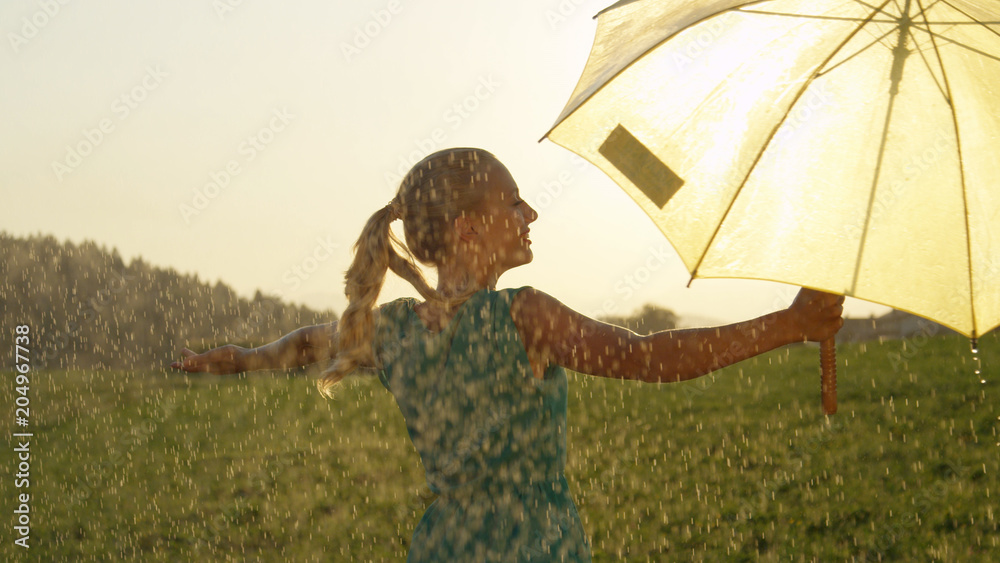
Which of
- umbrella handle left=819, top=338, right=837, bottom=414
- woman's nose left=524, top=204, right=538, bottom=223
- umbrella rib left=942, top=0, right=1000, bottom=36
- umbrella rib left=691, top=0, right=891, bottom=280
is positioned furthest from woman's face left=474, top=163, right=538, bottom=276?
umbrella rib left=942, top=0, right=1000, bottom=36

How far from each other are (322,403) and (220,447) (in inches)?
60.4

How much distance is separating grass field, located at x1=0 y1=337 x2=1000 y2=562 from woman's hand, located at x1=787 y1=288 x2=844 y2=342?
5.54 m

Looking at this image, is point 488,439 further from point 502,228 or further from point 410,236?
point 410,236

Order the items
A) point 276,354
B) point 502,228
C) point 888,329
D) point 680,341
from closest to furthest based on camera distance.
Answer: point 680,341
point 502,228
point 276,354
point 888,329

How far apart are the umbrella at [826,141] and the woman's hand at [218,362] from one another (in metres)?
1.62

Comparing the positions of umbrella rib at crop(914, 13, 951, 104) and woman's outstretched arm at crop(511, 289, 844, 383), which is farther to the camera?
umbrella rib at crop(914, 13, 951, 104)

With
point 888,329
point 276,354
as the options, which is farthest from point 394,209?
point 888,329

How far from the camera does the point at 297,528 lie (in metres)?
8.75

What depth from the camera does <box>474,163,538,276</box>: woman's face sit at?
8.60ft

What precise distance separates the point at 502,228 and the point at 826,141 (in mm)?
1213

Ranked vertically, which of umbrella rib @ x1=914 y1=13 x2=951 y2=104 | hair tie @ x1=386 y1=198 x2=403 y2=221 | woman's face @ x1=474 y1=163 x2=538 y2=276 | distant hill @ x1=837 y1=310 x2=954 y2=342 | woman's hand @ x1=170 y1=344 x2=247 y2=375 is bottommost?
woman's hand @ x1=170 y1=344 x2=247 y2=375

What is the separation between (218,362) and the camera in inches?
130

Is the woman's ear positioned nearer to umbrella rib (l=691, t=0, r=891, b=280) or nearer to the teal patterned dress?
the teal patterned dress

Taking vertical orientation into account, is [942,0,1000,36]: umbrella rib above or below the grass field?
above
